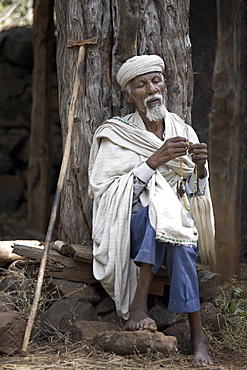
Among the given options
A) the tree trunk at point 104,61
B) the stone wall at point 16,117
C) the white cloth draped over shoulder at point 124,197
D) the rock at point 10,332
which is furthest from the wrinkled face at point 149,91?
the stone wall at point 16,117

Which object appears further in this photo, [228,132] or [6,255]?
[228,132]

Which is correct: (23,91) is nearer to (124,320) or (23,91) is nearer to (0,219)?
(0,219)

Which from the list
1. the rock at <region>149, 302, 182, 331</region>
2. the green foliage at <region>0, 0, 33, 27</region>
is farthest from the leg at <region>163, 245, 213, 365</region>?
the green foliage at <region>0, 0, 33, 27</region>

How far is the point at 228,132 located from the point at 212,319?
2683 millimetres

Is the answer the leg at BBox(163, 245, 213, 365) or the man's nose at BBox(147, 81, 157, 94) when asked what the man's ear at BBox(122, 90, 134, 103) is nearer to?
the man's nose at BBox(147, 81, 157, 94)

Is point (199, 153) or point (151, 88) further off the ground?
point (151, 88)

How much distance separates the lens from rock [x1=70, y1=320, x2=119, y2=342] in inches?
151

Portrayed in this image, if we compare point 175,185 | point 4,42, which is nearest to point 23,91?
point 4,42

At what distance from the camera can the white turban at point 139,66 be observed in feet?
14.3

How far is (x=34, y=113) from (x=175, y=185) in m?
4.67

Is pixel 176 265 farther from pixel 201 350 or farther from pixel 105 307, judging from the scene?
pixel 105 307

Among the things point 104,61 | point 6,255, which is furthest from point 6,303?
point 104,61

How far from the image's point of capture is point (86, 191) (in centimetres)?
471

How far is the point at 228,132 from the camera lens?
646 centimetres
